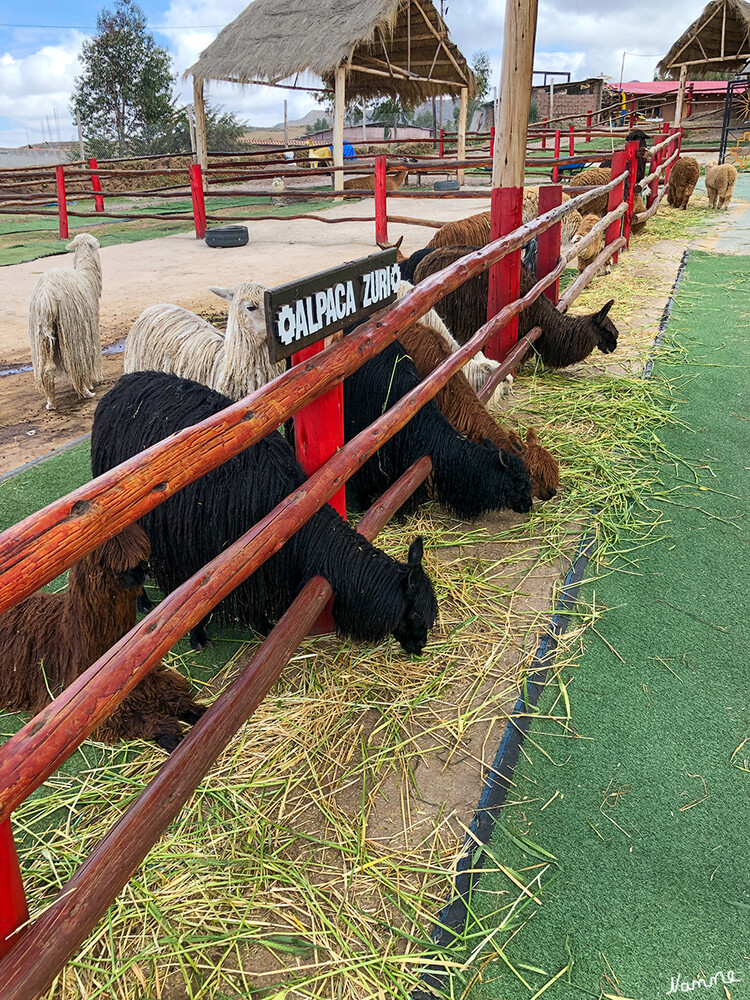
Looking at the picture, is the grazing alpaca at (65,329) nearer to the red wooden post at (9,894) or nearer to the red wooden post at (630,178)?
the red wooden post at (9,894)

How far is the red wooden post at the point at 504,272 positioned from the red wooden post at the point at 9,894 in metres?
3.92

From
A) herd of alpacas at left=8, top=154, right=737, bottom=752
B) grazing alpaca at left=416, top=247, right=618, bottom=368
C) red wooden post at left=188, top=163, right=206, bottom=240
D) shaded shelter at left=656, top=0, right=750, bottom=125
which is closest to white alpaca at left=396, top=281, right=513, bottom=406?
herd of alpacas at left=8, top=154, right=737, bottom=752

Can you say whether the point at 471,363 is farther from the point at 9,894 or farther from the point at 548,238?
the point at 9,894

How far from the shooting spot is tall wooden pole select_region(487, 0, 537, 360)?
4.03 m

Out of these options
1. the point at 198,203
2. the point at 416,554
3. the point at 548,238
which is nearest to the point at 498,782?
the point at 416,554

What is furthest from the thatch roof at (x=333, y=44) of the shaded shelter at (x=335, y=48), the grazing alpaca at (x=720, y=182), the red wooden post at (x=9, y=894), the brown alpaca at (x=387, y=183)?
the red wooden post at (x=9, y=894)

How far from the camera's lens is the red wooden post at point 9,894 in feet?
3.76

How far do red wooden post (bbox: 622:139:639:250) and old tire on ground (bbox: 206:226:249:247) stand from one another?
6465mm

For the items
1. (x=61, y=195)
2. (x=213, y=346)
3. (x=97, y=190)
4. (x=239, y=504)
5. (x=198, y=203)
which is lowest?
(x=239, y=504)

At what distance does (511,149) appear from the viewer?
4.36 metres

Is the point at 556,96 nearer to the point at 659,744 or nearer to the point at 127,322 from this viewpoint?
the point at 127,322

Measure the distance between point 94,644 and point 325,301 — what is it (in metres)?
1.17

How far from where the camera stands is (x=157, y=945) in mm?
1523

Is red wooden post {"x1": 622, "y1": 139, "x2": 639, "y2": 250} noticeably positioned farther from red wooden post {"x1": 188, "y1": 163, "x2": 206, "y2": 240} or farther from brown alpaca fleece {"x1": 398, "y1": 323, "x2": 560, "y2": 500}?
red wooden post {"x1": 188, "y1": 163, "x2": 206, "y2": 240}
